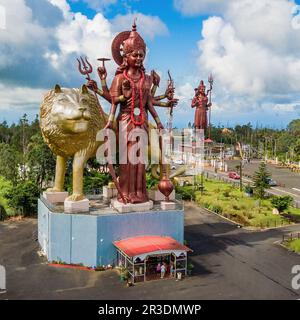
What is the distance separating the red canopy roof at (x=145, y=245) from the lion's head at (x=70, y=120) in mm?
4565

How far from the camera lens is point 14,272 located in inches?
640

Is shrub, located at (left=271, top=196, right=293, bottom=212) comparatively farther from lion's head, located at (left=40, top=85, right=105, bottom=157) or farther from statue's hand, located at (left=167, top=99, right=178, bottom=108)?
lion's head, located at (left=40, top=85, right=105, bottom=157)

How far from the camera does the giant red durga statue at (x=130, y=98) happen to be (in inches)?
A: 702

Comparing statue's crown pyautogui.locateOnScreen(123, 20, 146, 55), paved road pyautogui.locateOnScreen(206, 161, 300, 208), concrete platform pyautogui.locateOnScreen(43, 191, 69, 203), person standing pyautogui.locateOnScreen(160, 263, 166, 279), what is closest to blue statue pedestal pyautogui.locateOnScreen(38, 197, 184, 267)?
concrete platform pyautogui.locateOnScreen(43, 191, 69, 203)

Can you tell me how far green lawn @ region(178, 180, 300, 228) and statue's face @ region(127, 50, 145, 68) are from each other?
42.0ft

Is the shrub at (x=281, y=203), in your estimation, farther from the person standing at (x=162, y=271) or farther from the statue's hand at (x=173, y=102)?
the person standing at (x=162, y=271)

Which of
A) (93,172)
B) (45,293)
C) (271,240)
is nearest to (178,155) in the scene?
(93,172)

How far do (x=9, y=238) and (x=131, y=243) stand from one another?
8388 millimetres

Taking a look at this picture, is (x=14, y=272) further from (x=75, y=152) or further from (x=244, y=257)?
(x=244, y=257)

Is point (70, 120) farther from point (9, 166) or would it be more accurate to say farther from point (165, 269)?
point (9, 166)

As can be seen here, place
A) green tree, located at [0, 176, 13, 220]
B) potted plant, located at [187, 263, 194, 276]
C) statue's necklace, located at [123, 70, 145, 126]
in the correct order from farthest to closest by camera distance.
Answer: green tree, located at [0, 176, 13, 220] < statue's necklace, located at [123, 70, 145, 126] < potted plant, located at [187, 263, 194, 276]

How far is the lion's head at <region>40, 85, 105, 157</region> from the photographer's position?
1752cm

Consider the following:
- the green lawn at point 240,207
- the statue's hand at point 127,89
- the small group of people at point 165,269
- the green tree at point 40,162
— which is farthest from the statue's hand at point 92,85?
the green tree at point 40,162
